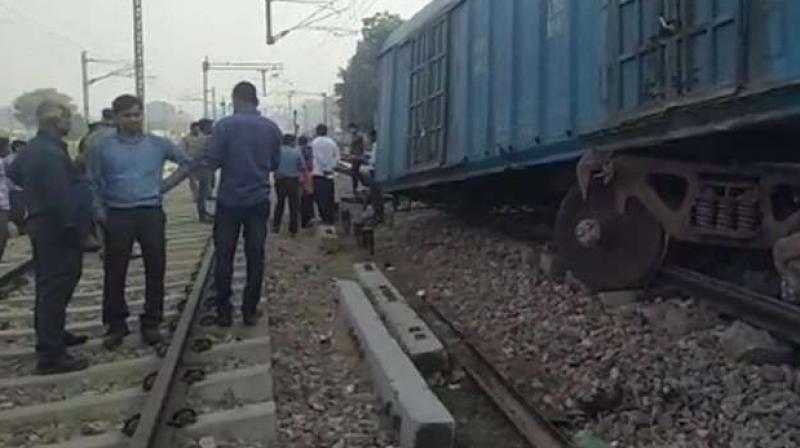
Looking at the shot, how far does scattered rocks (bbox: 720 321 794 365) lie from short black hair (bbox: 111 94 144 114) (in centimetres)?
383

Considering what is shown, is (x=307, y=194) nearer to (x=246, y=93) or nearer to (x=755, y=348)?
(x=246, y=93)

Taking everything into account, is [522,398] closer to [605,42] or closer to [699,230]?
[699,230]

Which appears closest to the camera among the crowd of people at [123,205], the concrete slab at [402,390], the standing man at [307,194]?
the concrete slab at [402,390]

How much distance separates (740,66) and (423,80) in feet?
27.4

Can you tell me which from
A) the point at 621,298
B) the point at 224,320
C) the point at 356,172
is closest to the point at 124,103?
the point at 224,320

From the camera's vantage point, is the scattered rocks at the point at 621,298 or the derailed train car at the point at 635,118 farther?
the scattered rocks at the point at 621,298

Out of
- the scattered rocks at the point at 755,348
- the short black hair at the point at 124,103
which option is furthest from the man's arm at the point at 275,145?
the scattered rocks at the point at 755,348

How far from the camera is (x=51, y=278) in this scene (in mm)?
6480

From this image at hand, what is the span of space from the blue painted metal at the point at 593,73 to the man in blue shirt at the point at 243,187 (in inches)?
97.6

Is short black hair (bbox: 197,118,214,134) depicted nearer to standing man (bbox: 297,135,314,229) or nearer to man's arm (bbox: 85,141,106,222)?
standing man (bbox: 297,135,314,229)

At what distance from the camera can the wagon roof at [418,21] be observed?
13.2 meters

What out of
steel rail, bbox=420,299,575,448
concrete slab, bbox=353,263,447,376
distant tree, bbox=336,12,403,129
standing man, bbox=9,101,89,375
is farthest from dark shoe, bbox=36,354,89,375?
distant tree, bbox=336,12,403,129

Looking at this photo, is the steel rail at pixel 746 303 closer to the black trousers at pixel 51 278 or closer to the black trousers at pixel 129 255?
the black trousers at pixel 129 255

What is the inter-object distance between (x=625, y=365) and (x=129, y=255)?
3206 mm
